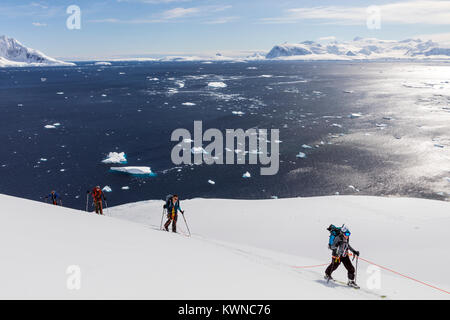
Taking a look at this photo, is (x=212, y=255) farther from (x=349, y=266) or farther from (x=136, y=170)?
(x=136, y=170)

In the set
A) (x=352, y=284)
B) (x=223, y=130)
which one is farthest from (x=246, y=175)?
(x=352, y=284)

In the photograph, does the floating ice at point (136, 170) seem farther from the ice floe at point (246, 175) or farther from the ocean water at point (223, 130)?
the ice floe at point (246, 175)

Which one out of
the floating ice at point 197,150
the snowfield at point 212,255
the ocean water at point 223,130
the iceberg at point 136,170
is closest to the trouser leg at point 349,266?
the snowfield at point 212,255

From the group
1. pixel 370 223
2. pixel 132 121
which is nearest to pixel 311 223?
pixel 370 223

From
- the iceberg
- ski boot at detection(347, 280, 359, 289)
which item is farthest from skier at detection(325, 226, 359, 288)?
the iceberg

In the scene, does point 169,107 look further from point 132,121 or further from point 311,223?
point 311,223

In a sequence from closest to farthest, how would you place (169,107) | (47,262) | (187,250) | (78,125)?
(47,262), (187,250), (78,125), (169,107)
